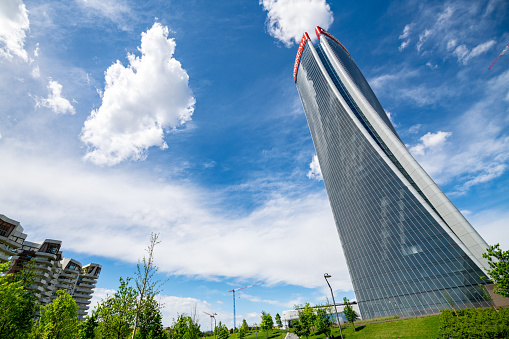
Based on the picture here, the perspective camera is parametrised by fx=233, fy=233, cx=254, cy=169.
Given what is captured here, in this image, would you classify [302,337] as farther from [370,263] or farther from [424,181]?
[424,181]

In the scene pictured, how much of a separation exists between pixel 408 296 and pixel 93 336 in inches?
2930

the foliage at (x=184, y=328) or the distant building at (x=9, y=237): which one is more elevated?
the distant building at (x=9, y=237)

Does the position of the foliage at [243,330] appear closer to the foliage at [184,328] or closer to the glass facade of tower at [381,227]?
the foliage at [184,328]

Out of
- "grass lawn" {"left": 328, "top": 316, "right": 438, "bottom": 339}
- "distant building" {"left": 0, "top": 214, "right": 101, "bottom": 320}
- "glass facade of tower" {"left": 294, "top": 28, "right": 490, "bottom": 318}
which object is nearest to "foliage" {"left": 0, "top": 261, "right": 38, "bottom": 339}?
"distant building" {"left": 0, "top": 214, "right": 101, "bottom": 320}

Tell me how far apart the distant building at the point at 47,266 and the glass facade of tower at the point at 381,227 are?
81.1 metres

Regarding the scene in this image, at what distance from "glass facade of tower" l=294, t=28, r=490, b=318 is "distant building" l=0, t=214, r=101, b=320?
8110cm

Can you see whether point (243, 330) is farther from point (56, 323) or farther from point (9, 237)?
point (9, 237)

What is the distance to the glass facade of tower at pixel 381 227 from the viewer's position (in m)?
56.1

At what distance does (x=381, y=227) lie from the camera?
74.2 m

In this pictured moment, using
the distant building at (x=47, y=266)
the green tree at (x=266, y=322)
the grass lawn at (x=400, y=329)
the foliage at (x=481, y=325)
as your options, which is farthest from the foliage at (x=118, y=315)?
the green tree at (x=266, y=322)

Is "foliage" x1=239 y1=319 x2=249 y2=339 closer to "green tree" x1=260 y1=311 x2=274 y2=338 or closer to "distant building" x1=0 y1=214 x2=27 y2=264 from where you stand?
"green tree" x1=260 y1=311 x2=274 y2=338

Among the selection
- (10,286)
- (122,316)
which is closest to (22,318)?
(10,286)

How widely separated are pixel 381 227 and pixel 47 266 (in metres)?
117

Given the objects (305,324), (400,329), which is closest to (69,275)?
(305,324)
